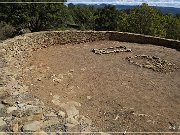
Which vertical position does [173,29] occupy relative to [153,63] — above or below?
below

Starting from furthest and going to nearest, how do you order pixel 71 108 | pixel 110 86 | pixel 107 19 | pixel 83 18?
pixel 83 18, pixel 107 19, pixel 110 86, pixel 71 108

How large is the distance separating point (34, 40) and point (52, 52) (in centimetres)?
111

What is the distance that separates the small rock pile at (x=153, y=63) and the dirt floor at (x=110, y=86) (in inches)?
12.0

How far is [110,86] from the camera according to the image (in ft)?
40.2

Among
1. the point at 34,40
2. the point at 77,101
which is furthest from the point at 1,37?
the point at 77,101

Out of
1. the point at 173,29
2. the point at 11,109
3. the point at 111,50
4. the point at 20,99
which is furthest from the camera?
the point at 173,29

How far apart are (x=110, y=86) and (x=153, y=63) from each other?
4305mm

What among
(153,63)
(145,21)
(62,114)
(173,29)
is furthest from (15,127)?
(173,29)

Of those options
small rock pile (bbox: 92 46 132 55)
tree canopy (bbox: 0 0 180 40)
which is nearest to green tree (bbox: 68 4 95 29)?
tree canopy (bbox: 0 0 180 40)

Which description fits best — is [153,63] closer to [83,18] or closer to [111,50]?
[111,50]

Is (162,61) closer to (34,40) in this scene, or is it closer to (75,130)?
(34,40)

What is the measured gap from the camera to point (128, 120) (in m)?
9.23

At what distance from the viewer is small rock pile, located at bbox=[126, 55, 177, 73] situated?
15.0m

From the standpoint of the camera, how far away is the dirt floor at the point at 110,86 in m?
9.36
